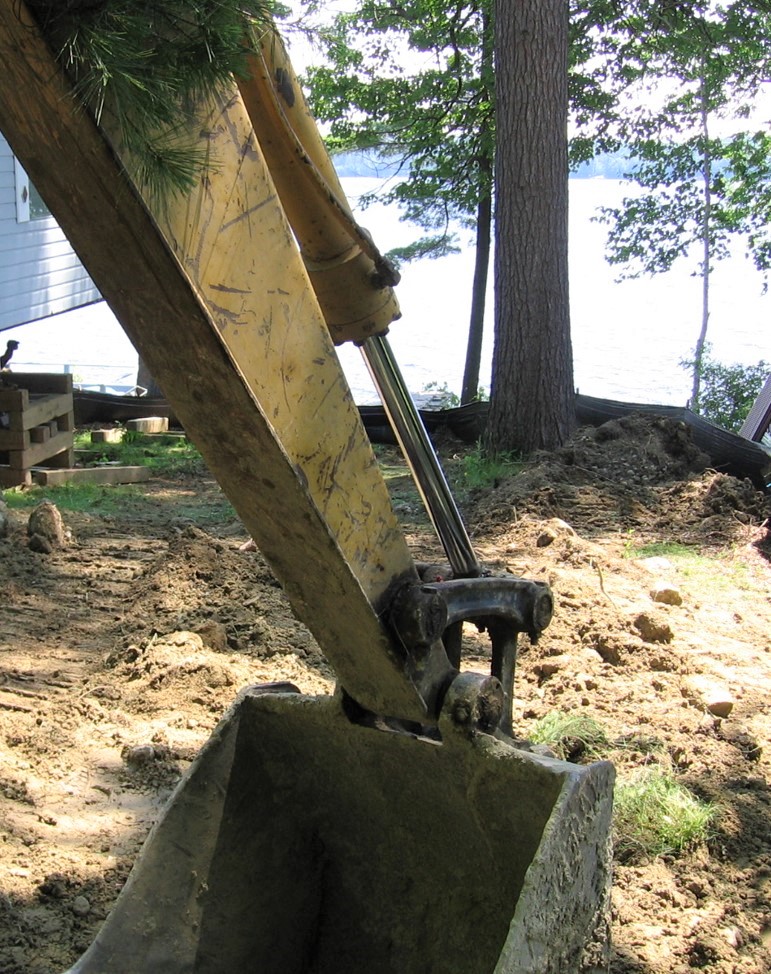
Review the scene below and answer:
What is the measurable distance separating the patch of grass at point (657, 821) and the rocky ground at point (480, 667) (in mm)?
35

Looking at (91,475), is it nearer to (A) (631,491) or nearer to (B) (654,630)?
(A) (631,491)

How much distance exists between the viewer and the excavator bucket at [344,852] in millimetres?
2357

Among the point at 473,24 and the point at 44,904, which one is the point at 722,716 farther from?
the point at 473,24

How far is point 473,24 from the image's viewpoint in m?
14.2

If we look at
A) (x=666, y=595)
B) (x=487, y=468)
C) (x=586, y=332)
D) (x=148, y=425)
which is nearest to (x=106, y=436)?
(x=148, y=425)

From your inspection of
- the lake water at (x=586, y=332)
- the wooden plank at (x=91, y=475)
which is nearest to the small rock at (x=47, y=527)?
the wooden plank at (x=91, y=475)

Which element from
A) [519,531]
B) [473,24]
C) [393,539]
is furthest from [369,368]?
[473,24]

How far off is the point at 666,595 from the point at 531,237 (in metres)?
4.51

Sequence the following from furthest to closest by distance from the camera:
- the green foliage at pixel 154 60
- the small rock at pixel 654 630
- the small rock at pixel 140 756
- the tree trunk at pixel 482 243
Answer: the tree trunk at pixel 482 243 → the small rock at pixel 654 630 → the small rock at pixel 140 756 → the green foliage at pixel 154 60

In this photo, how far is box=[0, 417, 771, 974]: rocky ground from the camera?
3.01 m

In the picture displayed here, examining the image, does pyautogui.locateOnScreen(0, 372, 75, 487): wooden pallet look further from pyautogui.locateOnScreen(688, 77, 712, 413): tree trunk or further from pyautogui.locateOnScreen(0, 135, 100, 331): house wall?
pyautogui.locateOnScreen(688, 77, 712, 413): tree trunk

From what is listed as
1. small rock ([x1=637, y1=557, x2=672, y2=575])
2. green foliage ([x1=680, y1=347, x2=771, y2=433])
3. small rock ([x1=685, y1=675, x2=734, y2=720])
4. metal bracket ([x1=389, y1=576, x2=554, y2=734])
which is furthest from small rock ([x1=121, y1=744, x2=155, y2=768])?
green foliage ([x1=680, y1=347, x2=771, y2=433])

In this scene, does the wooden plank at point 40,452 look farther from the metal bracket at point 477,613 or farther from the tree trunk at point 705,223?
the tree trunk at point 705,223

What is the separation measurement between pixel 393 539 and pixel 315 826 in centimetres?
101
